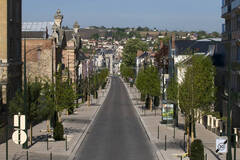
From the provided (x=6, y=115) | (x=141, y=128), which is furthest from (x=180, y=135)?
(x=6, y=115)

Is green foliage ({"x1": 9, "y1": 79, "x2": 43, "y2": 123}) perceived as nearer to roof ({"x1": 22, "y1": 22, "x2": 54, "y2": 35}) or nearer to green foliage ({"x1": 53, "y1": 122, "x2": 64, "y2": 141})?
green foliage ({"x1": 53, "y1": 122, "x2": 64, "y2": 141})

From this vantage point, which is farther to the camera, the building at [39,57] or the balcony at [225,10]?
the building at [39,57]

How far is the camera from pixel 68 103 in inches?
1665

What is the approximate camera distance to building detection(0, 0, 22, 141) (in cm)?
4341

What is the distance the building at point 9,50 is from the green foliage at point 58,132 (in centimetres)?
545

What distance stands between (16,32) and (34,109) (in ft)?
46.5

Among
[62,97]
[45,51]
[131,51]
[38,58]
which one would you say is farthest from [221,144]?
[131,51]

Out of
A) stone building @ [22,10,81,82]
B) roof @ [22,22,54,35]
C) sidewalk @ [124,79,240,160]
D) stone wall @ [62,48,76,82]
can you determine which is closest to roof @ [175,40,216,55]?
stone building @ [22,10,81,82]

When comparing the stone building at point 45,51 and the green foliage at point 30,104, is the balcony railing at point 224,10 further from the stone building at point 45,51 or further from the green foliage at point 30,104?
the stone building at point 45,51

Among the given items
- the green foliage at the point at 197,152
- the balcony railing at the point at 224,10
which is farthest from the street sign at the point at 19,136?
the balcony railing at the point at 224,10

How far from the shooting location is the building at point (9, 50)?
4341cm

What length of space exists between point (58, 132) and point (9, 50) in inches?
439

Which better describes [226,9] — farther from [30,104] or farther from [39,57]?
[39,57]

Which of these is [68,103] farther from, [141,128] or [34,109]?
[141,128]
